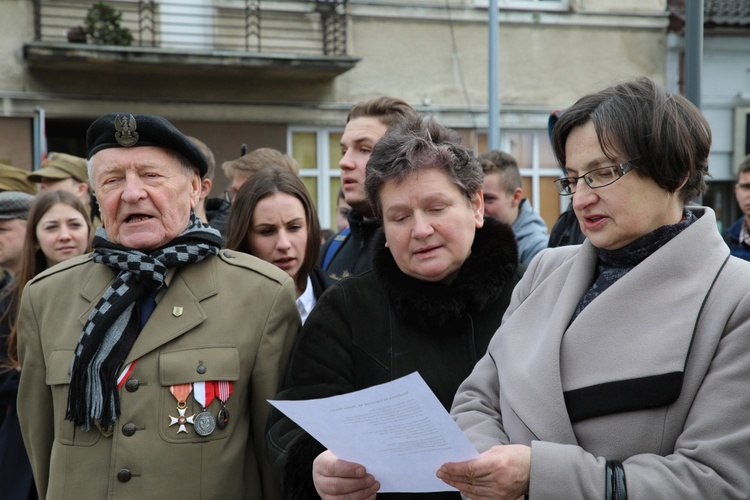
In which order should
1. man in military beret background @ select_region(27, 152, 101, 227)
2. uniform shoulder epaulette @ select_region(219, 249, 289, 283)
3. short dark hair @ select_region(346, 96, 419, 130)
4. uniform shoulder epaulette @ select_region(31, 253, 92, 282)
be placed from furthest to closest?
1. man in military beret background @ select_region(27, 152, 101, 227)
2. short dark hair @ select_region(346, 96, 419, 130)
3. uniform shoulder epaulette @ select_region(31, 253, 92, 282)
4. uniform shoulder epaulette @ select_region(219, 249, 289, 283)

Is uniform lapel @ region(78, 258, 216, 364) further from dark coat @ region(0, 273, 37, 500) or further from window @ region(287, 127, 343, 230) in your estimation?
window @ region(287, 127, 343, 230)

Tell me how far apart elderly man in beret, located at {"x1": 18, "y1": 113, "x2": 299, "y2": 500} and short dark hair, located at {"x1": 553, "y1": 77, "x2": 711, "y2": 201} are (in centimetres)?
126

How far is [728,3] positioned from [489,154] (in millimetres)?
11415

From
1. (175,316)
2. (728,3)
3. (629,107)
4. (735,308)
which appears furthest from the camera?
(728,3)

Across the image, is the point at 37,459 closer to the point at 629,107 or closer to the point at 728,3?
the point at 629,107

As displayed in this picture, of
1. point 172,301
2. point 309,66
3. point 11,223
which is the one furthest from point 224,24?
point 172,301

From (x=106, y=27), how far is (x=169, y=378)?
1144 centimetres

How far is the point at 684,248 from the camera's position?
7.52 ft

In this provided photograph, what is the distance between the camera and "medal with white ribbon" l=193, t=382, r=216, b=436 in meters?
2.91

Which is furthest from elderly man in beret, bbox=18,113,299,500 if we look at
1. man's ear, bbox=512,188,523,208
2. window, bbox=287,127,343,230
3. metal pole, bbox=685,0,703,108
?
window, bbox=287,127,343,230

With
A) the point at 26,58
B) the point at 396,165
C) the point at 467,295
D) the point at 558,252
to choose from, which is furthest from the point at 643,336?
the point at 26,58

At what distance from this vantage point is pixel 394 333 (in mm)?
2900

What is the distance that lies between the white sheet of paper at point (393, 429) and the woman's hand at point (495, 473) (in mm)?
25

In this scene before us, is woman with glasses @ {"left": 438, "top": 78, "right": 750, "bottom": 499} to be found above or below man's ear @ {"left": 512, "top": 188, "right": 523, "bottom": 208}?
below
